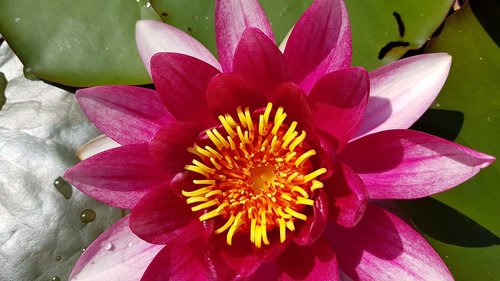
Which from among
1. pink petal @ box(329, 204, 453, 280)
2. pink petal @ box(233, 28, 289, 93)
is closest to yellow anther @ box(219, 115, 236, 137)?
pink petal @ box(233, 28, 289, 93)

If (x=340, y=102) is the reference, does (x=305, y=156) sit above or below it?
below

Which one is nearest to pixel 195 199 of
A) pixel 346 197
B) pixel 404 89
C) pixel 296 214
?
pixel 296 214

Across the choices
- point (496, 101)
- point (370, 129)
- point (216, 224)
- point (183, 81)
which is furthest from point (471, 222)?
point (183, 81)

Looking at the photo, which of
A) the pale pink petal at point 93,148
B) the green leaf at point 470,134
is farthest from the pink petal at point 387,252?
the pale pink petal at point 93,148

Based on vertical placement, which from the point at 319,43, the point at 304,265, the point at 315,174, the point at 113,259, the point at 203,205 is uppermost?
the point at 319,43

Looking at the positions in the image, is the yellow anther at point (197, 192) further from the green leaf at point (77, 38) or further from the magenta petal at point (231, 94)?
the green leaf at point (77, 38)

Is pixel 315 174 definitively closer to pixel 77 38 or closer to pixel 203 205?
pixel 203 205
